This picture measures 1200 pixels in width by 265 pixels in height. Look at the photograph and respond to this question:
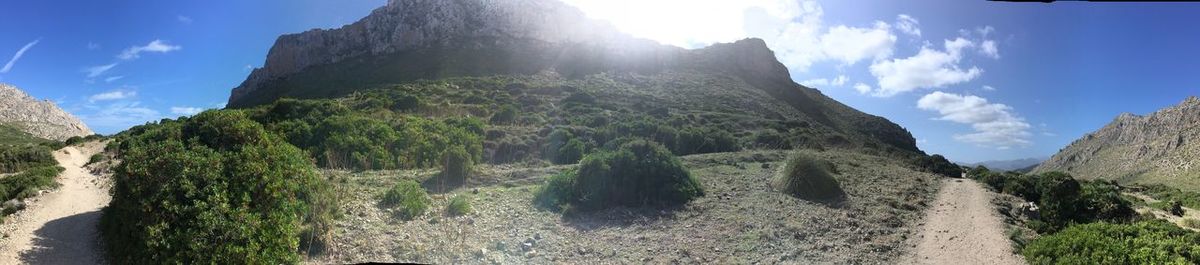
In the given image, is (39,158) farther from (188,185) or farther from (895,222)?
(895,222)

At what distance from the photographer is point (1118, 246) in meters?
9.02

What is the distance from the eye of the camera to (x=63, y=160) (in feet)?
79.5

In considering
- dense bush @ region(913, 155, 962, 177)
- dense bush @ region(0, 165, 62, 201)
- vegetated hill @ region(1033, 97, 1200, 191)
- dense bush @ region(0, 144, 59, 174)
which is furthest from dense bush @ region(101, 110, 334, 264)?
vegetated hill @ region(1033, 97, 1200, 191)

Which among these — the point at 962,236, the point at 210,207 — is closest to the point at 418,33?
the point at 210,207

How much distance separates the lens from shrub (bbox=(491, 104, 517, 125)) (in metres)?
36.8

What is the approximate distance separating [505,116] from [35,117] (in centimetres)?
8984

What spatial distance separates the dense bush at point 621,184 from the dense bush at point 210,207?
5.24m

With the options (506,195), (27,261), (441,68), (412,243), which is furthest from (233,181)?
(441,68)

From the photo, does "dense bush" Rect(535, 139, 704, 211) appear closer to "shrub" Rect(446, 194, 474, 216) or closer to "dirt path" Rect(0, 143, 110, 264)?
"shrub" Rect(446, 194, 474, 216)

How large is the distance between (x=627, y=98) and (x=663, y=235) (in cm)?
3996

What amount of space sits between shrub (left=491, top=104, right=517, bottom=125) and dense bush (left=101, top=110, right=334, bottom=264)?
25968mm

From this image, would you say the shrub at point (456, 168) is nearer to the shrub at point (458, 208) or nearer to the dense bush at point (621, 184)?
the dense bush at point (621, 184)

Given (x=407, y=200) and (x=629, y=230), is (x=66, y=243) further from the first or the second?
(x=629, y=230)

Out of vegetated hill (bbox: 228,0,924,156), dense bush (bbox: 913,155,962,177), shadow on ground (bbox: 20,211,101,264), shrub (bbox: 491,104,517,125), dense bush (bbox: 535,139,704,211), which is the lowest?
shadow on ground (bbox: 20,211,101,264)
